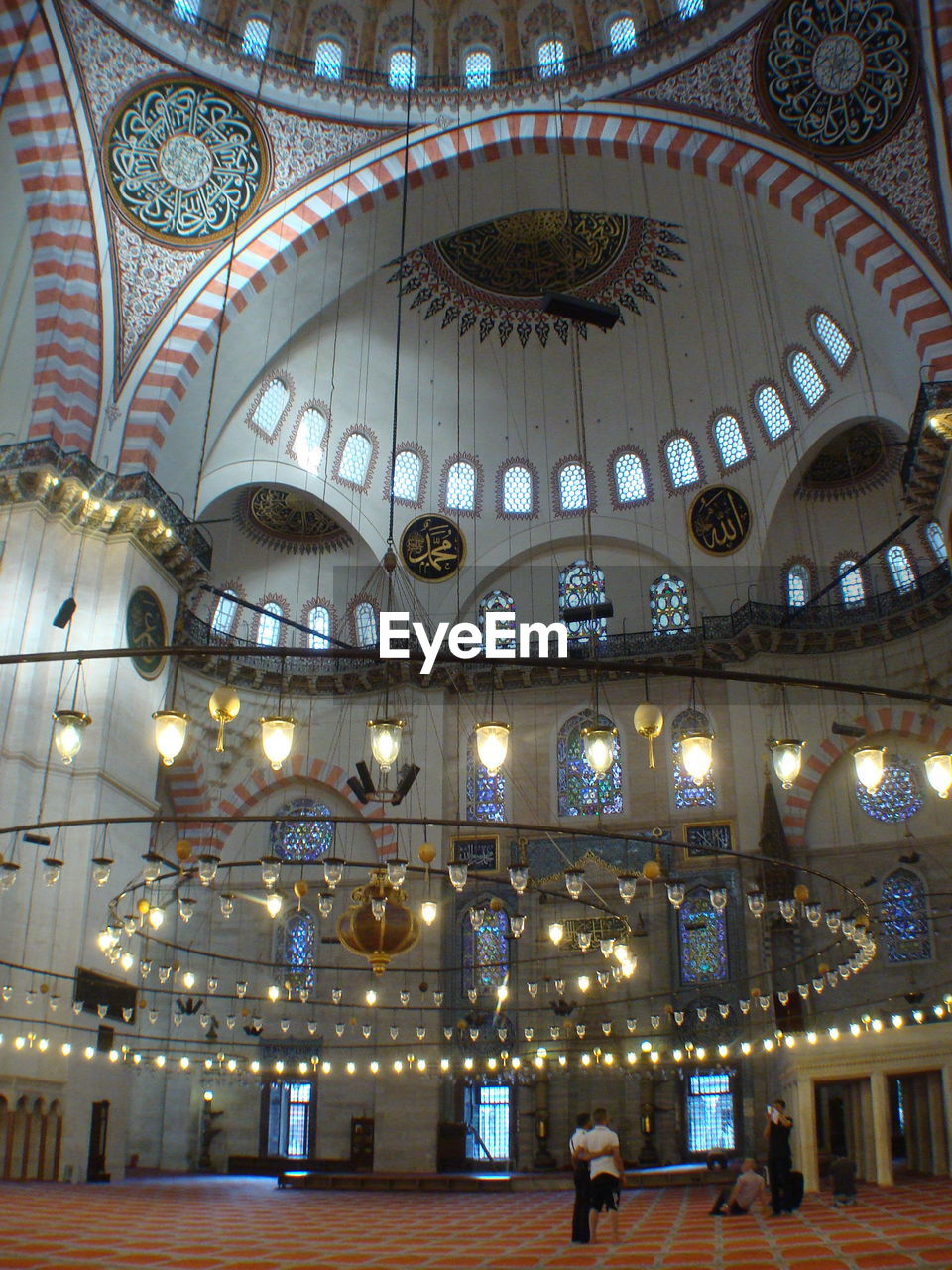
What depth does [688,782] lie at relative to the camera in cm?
1686

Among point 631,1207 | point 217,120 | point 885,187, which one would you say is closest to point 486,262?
point 217,120

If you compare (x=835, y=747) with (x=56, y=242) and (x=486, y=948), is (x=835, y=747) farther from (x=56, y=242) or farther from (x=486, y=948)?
(x=56, y=242)

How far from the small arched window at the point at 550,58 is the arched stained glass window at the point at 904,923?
12198 mm

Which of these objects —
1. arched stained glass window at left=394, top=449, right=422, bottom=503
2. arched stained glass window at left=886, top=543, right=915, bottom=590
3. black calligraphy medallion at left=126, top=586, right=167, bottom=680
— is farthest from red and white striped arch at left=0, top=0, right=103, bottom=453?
arched stained glass window at left=886, top=543, right=915, bottom=590

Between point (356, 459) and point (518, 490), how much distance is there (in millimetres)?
2908

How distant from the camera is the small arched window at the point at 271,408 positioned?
16578mm

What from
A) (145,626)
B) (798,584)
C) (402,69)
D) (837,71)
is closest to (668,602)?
(798,584)

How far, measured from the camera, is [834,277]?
1370cm

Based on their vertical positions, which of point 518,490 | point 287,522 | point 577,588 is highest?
point 518,490

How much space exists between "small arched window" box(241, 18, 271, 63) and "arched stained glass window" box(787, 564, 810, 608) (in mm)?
10895

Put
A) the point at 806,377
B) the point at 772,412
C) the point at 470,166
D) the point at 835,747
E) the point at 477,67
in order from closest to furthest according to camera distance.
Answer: the point at 470,166
the point at 477,67
the point at 806,377
the point at 835,747
the point at 772,412

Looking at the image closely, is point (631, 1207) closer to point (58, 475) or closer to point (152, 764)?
point (152, 764)

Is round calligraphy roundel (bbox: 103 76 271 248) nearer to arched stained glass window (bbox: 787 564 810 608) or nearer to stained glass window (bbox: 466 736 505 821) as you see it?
stained glass window (bbox: 466 736 505 821)

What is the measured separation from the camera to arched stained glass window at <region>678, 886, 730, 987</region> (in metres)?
16.0
